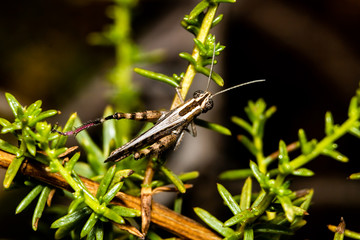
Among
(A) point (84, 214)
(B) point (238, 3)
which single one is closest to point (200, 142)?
(B) point (238, 3)

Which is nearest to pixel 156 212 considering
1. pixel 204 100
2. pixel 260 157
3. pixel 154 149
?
pixel 154 149

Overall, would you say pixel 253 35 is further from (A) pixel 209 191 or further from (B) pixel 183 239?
(B) pixel 183 239

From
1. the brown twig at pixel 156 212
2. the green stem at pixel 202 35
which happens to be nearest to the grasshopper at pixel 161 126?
the green stem at pixel 202 35

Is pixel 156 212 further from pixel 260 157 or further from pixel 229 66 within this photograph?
pixel 229 66

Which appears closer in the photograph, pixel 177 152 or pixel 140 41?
pixel 177 152

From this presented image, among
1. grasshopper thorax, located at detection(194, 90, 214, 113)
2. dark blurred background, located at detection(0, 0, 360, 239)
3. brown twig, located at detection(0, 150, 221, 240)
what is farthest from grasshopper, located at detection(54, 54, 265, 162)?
dark blurred background, located at detection(0, 0, 360, 239)
